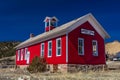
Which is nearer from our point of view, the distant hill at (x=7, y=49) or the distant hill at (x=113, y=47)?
the distant hill at (x=7, y=49)

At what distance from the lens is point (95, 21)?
30844 mm

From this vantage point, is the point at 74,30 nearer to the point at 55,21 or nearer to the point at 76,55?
the point at 76,55

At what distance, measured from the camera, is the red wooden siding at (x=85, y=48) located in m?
28.0

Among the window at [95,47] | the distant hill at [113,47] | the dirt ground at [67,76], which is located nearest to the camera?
the dirt ground at [67,76]

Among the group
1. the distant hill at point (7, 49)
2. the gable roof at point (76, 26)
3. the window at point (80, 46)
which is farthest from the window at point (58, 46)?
the distant hill at point (7, 49)

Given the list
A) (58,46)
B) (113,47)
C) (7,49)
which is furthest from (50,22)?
(113,47)

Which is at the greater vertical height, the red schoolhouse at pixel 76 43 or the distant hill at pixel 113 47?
the distant hill at pixel 113 47

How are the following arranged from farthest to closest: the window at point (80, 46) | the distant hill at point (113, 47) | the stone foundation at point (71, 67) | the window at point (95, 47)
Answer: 1. the distant hill at point (113, 47)
2. the window at point (95, 47)
3. the window at point (80, 46)
4. the stone foundation at point (71, 67)

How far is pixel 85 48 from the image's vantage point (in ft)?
96.8

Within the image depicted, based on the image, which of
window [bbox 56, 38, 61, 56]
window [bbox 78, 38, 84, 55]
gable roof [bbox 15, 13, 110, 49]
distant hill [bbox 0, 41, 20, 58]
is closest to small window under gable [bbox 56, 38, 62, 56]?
window [bbox 56, 38, 61, 56]

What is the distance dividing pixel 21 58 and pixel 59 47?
14593 millimetres

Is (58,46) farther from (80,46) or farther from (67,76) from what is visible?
(67,76)

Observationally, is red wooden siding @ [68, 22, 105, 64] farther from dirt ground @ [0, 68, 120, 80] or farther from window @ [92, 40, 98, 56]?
dirt ground @ [0, 68, 120, 80]

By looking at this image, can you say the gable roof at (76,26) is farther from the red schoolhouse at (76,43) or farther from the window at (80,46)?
the window at (80,46)
